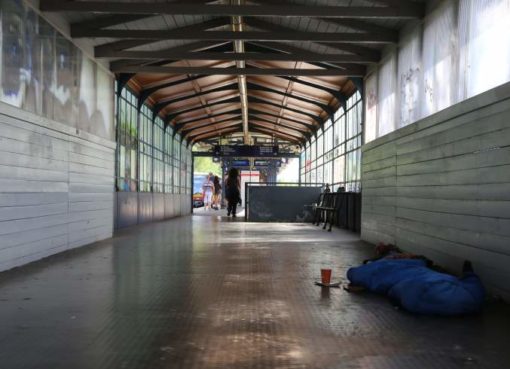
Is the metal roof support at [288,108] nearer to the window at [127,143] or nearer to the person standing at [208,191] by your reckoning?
the window at [127,143]

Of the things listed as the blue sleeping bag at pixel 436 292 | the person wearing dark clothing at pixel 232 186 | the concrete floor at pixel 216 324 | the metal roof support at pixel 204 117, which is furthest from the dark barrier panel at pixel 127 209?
the blue sleeping bag at pixel 436 292

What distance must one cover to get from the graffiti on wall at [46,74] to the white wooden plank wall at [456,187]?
5.66 metres

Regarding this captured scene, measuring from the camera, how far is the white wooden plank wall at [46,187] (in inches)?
251

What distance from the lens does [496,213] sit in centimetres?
477

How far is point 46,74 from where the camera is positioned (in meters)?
7.70

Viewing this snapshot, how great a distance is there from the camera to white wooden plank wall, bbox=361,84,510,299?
15.5 ft

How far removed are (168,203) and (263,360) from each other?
18.1 meters

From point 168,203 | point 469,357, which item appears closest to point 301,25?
point 469,357

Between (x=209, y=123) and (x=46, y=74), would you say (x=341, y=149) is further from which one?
(x=46, y=74)

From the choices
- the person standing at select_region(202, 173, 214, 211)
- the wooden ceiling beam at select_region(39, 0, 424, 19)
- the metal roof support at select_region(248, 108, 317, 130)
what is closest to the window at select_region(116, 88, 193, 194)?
the metal roof support at select_region(248, 108, 317, 130)

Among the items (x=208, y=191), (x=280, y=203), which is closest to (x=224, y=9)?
(x=280, y=203)

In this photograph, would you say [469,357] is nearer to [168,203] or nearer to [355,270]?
[355,270]

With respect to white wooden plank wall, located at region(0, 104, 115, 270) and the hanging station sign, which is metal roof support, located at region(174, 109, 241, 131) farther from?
white wooden plank wall, located at region(0, 104, 115, 270)

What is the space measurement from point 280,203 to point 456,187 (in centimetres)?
1224
